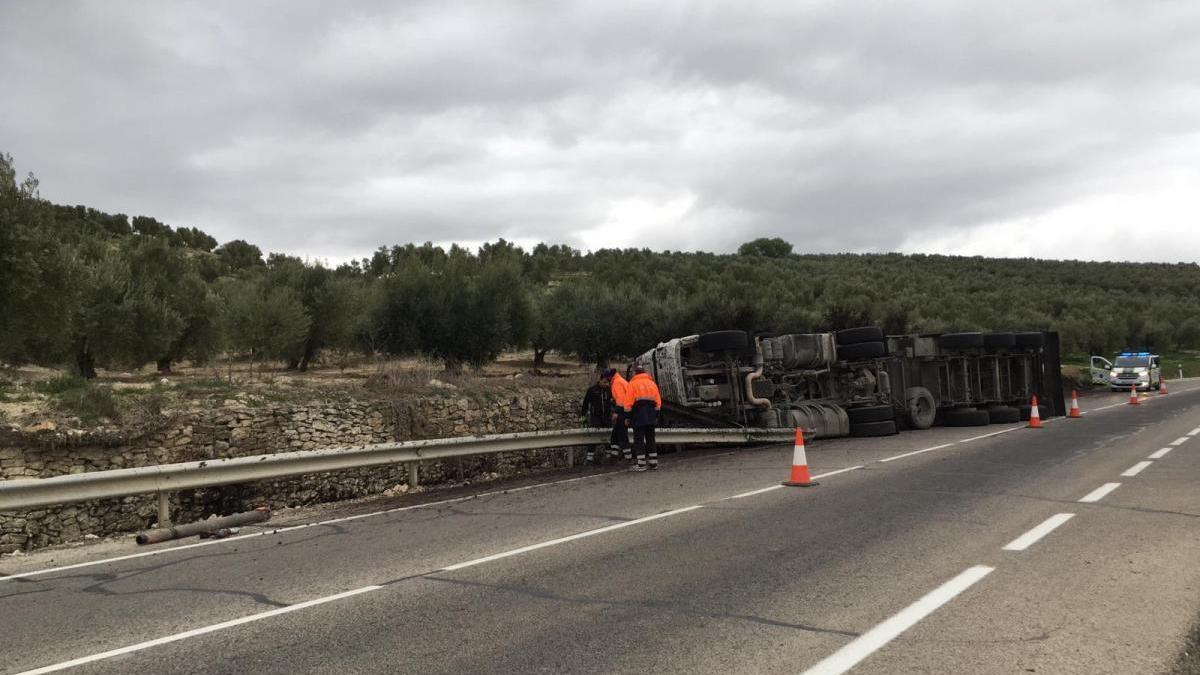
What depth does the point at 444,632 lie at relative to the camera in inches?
195

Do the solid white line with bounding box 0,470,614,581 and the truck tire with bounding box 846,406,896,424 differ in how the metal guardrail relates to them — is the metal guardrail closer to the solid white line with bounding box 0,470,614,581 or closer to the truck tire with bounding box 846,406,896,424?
the solid white line with bounding box 0,470,614,581

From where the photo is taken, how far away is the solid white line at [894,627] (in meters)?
4.23

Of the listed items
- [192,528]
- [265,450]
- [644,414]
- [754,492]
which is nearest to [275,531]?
[192,528]

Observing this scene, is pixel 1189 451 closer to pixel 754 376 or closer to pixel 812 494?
pixel 754 376

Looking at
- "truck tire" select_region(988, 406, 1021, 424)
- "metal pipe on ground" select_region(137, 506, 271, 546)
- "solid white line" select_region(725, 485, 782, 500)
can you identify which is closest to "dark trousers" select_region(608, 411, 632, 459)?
"solid white line" select_region(725, 485, 782, 500)

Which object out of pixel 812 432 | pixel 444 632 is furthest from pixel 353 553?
pixel 812 432

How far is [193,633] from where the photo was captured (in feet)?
17.0

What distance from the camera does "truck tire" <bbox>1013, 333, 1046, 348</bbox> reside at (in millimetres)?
21812

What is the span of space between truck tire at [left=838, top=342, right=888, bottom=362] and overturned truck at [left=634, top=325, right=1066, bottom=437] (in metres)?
0.02

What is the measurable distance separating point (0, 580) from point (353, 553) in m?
2.96

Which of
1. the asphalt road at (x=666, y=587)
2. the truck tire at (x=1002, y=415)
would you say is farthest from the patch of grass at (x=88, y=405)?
the truck tire at (x=1002, y=415)

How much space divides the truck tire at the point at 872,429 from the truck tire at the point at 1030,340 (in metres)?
5.79

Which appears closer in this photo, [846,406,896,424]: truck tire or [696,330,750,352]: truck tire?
[696,330,750,352]: truck tire

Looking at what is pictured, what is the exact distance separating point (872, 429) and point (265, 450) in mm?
12661
